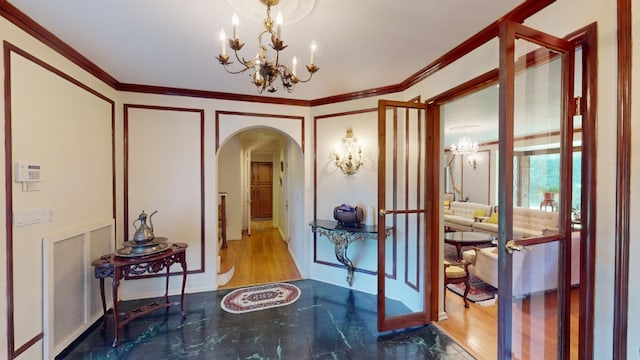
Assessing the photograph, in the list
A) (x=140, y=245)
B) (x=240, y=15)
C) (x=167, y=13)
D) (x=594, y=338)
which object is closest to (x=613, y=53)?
(x=594, y=338)

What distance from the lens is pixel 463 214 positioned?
23.2ft

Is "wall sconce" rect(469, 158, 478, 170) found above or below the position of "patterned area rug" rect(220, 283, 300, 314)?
above

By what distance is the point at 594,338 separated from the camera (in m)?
1.32

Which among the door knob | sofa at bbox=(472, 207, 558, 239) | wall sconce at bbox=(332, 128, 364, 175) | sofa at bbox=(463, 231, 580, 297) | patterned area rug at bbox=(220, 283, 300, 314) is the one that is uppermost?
wall sconce at bbox=(332, 128, 364, 175)

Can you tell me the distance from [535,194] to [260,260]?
12.9 feet

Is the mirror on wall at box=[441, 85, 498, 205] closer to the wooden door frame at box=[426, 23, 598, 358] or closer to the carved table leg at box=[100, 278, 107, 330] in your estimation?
the wooden door frame at box=[426, 23, 598, 358]

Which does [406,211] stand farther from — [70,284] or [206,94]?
[70,284]

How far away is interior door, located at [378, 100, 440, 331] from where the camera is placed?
92.5 inches

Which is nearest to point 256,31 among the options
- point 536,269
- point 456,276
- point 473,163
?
point 536,269

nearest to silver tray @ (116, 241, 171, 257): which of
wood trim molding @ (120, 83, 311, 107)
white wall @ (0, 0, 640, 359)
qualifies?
white wall @ (0, 0, 640, 359)

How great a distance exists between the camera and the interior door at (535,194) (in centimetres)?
122

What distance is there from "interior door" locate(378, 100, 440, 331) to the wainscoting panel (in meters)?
2.57

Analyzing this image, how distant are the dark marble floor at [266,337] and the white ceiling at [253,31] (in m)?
2.46

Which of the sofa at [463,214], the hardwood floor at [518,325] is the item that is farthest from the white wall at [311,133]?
the sofa at [463,214]
